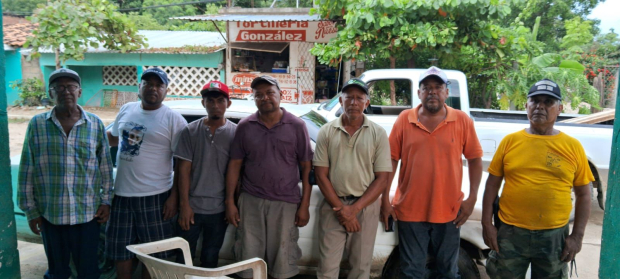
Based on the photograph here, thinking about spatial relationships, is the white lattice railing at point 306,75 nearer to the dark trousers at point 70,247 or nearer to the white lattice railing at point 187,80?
the white lattice railing at point 187,80

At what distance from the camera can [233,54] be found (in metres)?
13.2

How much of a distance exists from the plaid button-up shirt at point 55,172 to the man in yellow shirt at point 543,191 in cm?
282

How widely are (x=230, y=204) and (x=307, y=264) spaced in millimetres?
808

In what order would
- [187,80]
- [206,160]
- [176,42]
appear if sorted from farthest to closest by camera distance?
[176,42], [187,80], [206,160]

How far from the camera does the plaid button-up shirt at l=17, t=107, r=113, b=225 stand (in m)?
3.01

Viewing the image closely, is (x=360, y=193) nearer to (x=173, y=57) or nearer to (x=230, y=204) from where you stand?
(x=230, y=204)

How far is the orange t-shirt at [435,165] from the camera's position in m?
2.94

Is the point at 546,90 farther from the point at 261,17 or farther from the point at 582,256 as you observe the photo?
the point at 261,17

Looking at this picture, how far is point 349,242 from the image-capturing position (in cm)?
312

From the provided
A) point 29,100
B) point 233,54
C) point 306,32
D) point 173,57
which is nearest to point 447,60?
point 306,32

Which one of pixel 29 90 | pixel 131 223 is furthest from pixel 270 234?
pixel 29 90

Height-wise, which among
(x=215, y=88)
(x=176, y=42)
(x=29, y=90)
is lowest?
(x=29, y=90)

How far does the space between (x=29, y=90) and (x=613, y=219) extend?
17.6 m

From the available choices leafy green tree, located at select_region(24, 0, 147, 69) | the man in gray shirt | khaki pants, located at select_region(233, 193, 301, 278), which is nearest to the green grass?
leafy green tree, located at select_region(24, 0, 147, 69)
